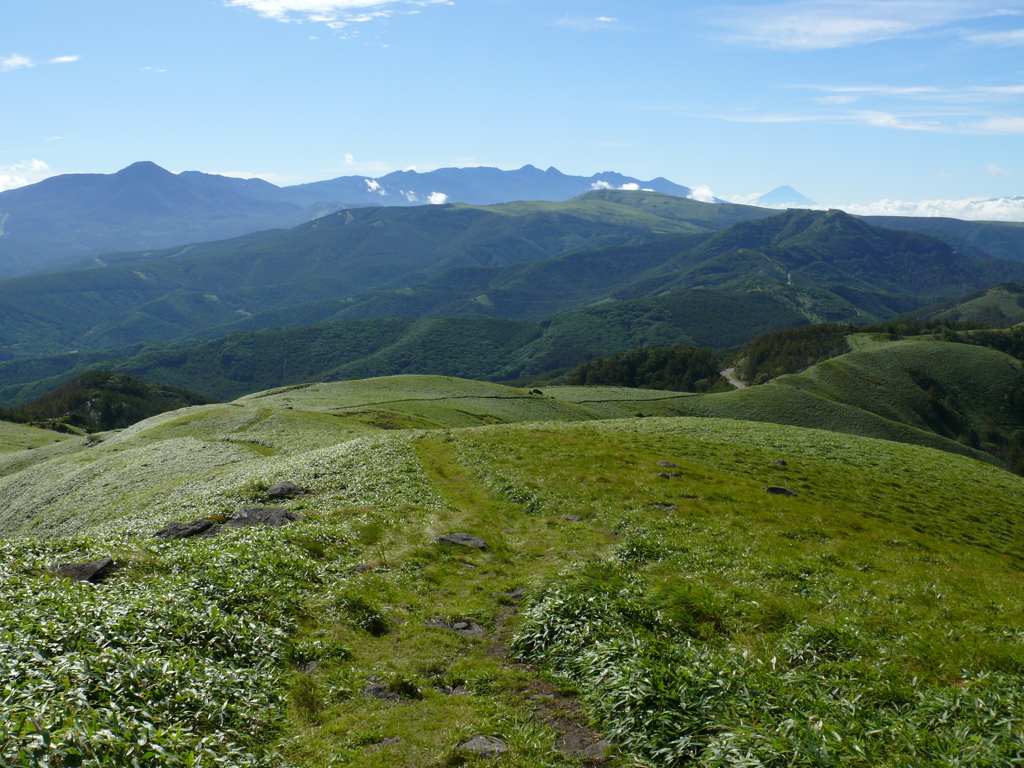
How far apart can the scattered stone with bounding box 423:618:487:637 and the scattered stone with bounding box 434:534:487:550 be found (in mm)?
7687

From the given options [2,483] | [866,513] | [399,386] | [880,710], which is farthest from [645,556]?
[399,386]

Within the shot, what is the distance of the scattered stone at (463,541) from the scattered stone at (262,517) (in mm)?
7298

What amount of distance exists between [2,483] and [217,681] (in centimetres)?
9132

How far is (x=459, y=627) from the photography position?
62.4 feet

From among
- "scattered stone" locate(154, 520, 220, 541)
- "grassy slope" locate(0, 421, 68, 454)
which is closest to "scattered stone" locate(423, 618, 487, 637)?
"scattered stone" locate(154, 520, 220, 541)

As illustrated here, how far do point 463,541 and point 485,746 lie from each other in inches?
619

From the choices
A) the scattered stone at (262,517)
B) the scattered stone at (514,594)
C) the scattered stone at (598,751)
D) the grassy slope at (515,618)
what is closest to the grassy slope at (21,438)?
the grassy slope at (515,618)

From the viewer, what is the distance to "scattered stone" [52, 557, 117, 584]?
61.4 ft

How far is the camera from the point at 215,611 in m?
15.6

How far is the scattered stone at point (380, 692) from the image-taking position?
47.7 ft

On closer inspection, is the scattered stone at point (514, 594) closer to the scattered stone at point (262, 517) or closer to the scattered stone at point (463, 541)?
the scattered stone at point (463, 541)

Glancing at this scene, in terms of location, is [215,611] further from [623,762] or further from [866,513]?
[866,513]

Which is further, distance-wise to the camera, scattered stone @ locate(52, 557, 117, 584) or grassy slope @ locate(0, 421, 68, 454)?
grassy slope @ locate(0, 421, 68, 454)

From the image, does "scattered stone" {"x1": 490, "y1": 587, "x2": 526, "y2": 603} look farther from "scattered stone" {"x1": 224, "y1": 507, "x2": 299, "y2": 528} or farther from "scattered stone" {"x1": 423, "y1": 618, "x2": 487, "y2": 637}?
"scattered stone" {"x1": 224, "y1": 507, "x2": 299, "y2": 528}
